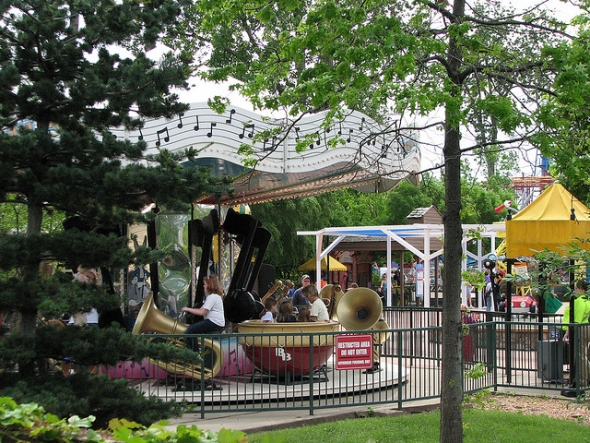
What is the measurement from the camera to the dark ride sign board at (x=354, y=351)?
10.8 meters

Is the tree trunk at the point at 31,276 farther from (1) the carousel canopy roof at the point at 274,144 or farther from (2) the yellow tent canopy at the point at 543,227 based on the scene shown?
(2) the yellow tent canopy at the point at 543,227

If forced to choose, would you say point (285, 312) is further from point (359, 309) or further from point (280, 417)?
point (280, 417)

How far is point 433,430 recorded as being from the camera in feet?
29.0

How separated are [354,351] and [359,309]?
307 centimetres

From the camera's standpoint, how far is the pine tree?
22.2 feet

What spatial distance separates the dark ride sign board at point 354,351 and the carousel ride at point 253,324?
8.3 inches

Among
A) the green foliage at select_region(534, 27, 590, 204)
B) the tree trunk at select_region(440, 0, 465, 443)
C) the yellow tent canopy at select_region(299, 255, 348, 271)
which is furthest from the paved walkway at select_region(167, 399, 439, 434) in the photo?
the yellow tent canopy at select_region(299, 255, 348, 271)

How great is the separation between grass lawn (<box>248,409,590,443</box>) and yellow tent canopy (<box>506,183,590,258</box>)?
3.78 meters

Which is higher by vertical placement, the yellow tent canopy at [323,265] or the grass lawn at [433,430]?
the yellow tent canopy at [323,265]

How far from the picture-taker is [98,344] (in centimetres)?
691

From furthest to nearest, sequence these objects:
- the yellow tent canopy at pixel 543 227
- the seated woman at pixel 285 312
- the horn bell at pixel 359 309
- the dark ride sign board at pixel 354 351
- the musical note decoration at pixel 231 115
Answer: the horn bell at pixel 359 309
the yellow tent canopy at pixel 543 227
the seated woman at pixel 285 312
the musical note decoration at pixel 231 115
the dark ride sign board at pixel 354 351

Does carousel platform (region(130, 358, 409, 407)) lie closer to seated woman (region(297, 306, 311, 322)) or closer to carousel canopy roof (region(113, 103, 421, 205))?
seated woman (region(297, 306, 311, 322))

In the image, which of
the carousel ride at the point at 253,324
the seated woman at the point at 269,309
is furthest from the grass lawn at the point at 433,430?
the seated woman at the point at 269,309

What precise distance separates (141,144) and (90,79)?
2.48 ft
